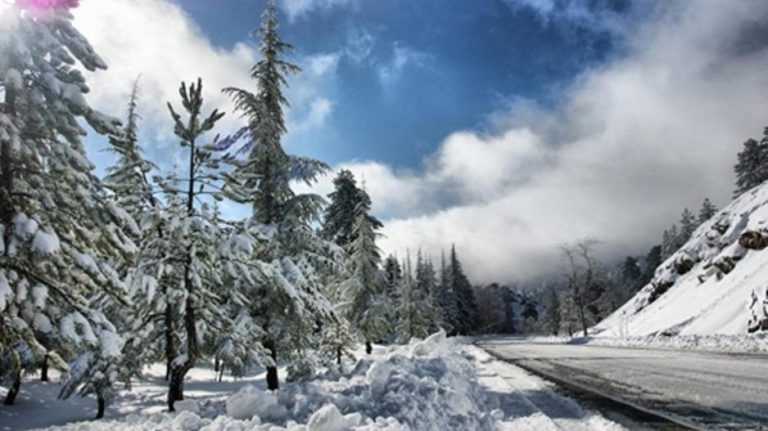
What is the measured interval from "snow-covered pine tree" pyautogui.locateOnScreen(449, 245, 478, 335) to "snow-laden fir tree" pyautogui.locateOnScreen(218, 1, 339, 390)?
6781 centimetres

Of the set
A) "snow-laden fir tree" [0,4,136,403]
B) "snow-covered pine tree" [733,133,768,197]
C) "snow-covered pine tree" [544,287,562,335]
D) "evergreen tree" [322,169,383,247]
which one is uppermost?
"snow-covered pine tree" [733,133,768,197]

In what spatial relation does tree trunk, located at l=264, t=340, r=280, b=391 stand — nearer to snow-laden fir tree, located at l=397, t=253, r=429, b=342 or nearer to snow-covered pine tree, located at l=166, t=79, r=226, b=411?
snow-covered pine tree, located at l=166, t=79, r=226, b=411

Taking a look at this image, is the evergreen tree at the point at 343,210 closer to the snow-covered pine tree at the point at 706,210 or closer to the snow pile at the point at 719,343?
the snow pile at the point at 719,343

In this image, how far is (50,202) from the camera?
6621mm

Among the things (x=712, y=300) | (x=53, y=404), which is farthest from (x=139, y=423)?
(x=712, y=300)

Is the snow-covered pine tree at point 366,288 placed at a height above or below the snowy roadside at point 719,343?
above

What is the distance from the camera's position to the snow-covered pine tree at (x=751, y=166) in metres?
68.3

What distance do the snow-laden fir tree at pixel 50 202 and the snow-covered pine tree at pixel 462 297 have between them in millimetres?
75721

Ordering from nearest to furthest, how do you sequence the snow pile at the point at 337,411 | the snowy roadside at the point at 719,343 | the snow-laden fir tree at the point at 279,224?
the snow pile at the point at 337,411, the snow-laden fir tree at the point at 279,224, the snowy roadside at the point at 719,343

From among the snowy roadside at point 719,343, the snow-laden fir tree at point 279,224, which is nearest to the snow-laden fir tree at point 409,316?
the snowy roadside at point 719,343

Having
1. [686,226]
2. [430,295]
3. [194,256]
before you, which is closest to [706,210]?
[686,226]

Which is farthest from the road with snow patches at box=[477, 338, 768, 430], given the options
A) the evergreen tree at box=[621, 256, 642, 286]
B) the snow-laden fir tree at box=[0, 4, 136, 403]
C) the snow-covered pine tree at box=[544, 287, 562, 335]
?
the evergreen tree at box=[621, 256, 642, 286]

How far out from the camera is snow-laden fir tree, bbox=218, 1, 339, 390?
529 inches

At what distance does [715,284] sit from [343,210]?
34.0 metres
